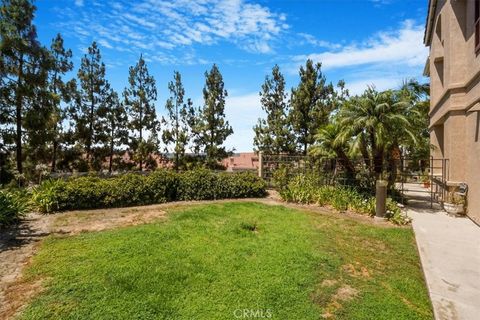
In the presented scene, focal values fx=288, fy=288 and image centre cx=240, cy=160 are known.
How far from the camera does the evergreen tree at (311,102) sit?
17109mm

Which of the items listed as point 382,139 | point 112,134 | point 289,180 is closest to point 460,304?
point 382,139

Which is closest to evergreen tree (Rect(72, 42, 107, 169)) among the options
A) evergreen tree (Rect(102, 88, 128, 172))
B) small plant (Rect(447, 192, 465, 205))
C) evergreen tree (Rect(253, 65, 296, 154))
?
evergreen tree (Rect(102, 88, 128, 172))

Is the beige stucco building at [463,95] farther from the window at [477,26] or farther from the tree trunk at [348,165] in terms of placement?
the tree trunk at [348,165]

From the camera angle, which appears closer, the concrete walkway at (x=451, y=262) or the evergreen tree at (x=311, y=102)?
the concrete walkway at (x=451, y=262)

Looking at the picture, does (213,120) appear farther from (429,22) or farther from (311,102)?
(429,22)

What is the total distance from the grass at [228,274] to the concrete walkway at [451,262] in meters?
0.19

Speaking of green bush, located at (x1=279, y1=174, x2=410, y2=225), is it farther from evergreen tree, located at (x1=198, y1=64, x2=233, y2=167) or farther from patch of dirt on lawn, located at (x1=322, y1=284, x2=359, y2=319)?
evergreen tree, located at (x1=198, y1=64, x2=233, y2=167)

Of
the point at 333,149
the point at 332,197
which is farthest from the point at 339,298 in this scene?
the point at 333,149

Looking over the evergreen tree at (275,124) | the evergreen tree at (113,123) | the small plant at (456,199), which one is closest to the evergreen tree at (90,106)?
the evergreen tree at (113,123)

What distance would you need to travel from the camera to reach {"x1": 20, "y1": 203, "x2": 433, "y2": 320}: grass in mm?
3488

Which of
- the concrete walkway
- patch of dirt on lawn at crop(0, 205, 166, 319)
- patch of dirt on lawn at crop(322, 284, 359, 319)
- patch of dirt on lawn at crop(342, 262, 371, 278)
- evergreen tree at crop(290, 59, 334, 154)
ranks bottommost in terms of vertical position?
patch of dirt on lawn at crop(322, 284, 359, 319)

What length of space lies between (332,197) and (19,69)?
1750 centimetres

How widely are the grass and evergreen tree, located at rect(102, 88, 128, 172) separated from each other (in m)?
16.8

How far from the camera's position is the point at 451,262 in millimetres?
4953
